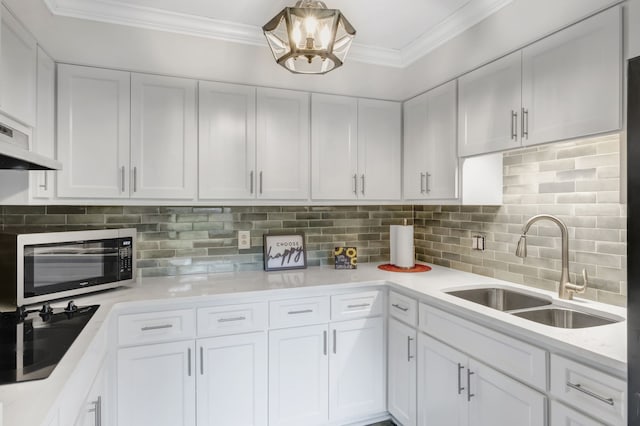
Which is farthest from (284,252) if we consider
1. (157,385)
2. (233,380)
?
(157,385)

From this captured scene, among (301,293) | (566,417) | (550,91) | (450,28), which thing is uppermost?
(450,28)

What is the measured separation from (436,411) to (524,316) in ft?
2.29

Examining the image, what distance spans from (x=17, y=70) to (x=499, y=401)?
255cm

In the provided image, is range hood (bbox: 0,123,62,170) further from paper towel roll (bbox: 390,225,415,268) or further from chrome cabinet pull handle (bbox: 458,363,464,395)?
paper towel roll (bbox: 390,225,415,268)

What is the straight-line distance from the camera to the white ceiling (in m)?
1.62

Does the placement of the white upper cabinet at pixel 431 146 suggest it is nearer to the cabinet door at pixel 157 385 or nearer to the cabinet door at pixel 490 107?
the cabinet door at pixel 490 107

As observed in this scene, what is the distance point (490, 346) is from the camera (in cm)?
165

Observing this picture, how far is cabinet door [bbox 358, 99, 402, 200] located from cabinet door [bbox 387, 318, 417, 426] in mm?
968

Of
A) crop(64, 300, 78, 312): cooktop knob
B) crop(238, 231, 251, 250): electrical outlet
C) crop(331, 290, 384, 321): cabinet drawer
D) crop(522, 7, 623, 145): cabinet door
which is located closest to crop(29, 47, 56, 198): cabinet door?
crop(64, 300, 78, 312): cooktop knob

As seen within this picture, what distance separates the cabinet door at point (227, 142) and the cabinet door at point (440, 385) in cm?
144

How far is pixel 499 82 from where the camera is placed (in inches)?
77.5

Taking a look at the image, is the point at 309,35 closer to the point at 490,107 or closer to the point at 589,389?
the point at 490,107

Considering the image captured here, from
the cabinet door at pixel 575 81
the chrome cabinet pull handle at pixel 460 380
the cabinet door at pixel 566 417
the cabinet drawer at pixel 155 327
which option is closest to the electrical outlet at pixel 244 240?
the cabinet drawer at pixel 155 327

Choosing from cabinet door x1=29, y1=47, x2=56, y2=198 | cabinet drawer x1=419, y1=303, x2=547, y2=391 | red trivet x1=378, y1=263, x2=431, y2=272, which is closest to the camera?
cabinet drawer x1=419, y1=303, x2=547, y2=391
